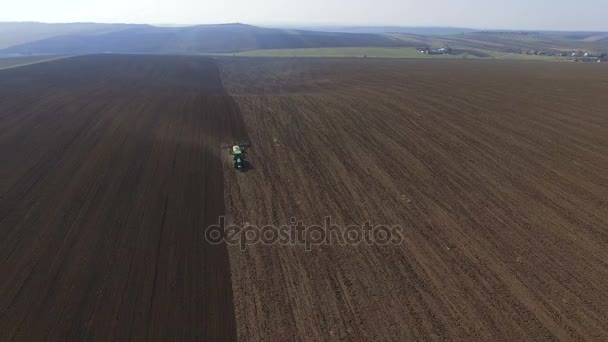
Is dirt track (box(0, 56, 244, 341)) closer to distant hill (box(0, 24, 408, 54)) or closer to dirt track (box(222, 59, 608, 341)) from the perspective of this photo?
dirt track (box(222, 59, 608, 341))

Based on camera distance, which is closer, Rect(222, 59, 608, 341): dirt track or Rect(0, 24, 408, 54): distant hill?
Rect(222, 59, 608, 341): dirt track

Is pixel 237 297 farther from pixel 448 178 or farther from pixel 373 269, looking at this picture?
pixel 448 178

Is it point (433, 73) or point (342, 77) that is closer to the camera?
point (342, 77)

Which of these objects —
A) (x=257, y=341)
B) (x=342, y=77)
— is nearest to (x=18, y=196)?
(x=257, y=341)
